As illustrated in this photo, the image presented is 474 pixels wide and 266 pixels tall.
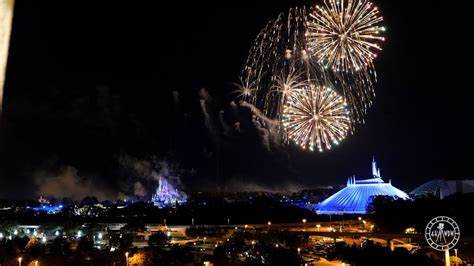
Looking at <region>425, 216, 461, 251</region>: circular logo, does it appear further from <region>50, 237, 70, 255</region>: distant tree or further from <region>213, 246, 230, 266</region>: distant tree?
<region>50, 237, 70, 255</region>: distant tree

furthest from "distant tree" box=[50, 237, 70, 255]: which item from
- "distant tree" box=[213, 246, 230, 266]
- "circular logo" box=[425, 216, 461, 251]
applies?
"circular logo" box=[425, 216, 461, 251]

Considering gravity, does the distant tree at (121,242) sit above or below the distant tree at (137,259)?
above

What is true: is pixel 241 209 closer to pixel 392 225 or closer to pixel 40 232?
pixel 40 232

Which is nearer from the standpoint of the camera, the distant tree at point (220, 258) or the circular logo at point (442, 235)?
the circular logo at point (442, 235)

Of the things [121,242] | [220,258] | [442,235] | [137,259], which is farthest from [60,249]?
[442,235]

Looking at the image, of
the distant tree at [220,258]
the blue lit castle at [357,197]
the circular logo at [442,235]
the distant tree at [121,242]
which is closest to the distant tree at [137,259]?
the distant tree at [220,258]

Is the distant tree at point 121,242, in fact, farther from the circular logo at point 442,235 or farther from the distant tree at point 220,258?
the circular logo at point 442,235

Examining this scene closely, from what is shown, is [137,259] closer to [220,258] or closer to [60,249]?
[220,258]

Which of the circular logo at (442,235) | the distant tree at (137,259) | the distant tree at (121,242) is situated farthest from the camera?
the distant tree at (121,242)

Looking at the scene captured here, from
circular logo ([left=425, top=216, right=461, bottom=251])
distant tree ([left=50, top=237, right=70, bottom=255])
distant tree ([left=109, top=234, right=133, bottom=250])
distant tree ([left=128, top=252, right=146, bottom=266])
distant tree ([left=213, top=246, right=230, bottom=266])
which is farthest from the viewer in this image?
distant tree ([left=109, top=234, right=133, bottom=250])
